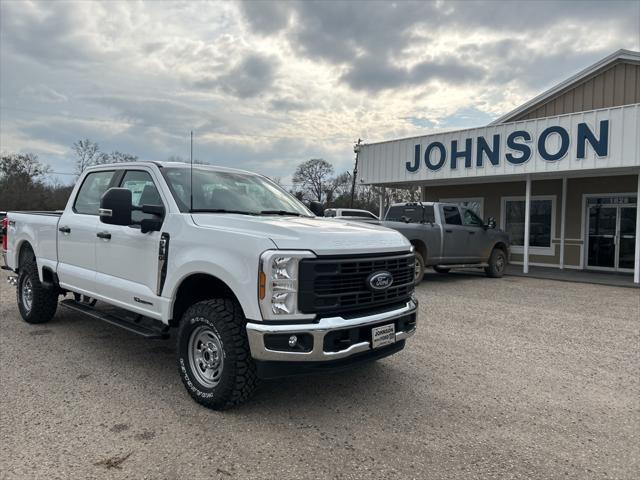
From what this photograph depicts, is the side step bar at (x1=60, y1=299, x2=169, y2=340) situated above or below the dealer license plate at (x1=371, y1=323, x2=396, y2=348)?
below

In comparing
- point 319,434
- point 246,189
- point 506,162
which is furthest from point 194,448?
point 506,162

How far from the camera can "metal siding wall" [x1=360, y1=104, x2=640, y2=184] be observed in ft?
38.5

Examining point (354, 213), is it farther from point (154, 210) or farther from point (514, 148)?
point (154, 210)

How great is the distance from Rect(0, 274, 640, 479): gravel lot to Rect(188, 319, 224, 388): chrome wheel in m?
0.25

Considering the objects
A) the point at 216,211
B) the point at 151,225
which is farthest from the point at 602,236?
the point at 151,225

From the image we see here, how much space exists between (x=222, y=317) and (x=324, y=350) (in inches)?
32.9

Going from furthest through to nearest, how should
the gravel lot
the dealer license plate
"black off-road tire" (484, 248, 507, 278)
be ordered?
"black off-road tire" (484, 248, 507, 278) < the dealer license plate < the gravel lot

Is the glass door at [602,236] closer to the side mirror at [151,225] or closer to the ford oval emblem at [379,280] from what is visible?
the ford oval emblem at [379,280]

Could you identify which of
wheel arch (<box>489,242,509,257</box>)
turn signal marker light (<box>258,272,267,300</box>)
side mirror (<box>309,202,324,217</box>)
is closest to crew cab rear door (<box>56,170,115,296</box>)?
side mirror (<box>309,202,324,217</box>)

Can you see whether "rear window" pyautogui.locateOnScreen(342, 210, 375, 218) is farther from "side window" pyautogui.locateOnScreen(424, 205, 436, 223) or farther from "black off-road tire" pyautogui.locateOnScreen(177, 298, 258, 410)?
"black off-road tire" pyautogui.locateOnScreen(177, 298, 258, 410)

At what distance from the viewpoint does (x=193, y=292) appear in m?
4.21

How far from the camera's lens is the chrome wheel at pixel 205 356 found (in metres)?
3.80

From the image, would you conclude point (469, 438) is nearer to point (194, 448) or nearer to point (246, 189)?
point (194, 448)

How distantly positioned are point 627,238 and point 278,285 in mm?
15045
